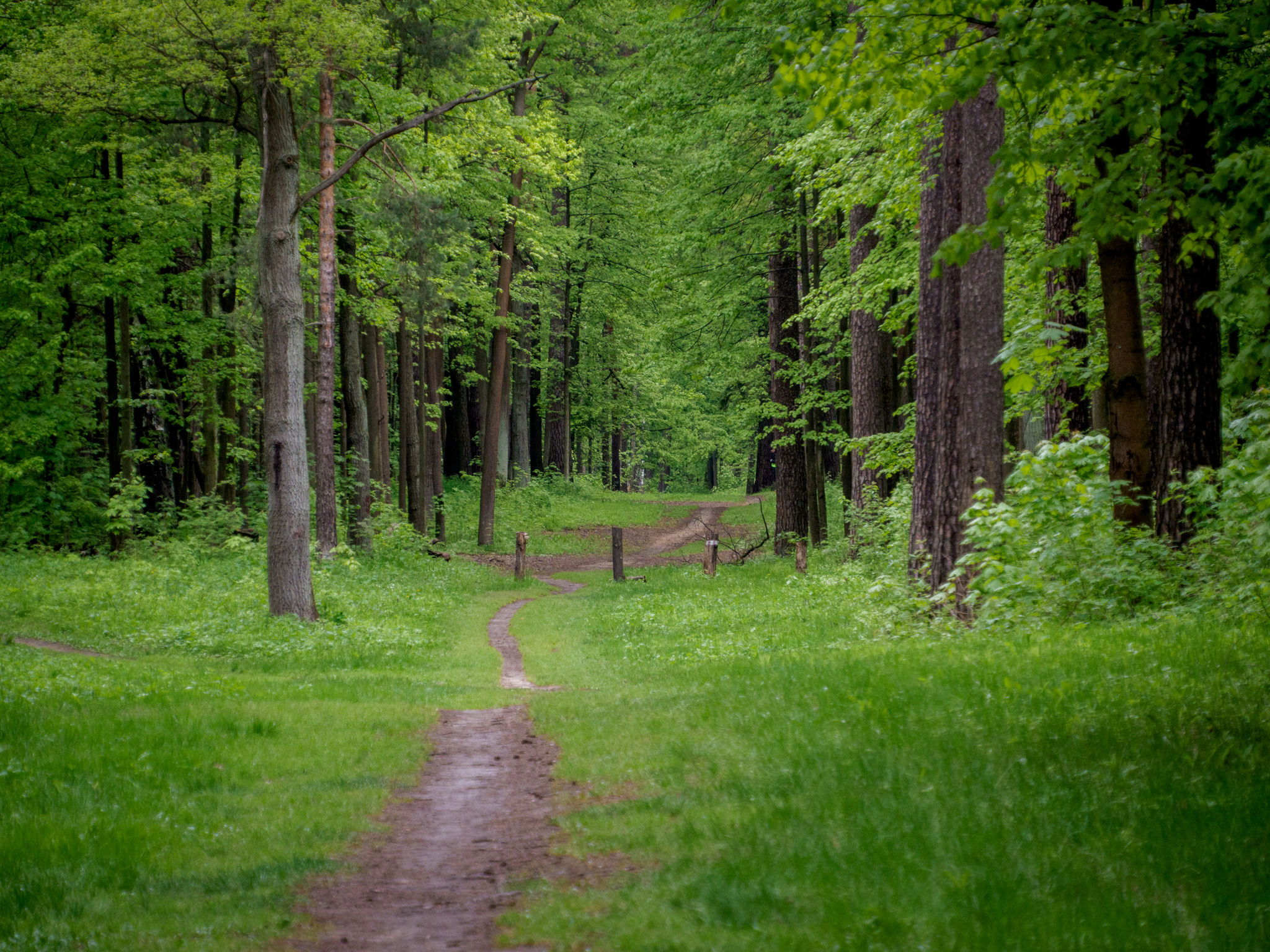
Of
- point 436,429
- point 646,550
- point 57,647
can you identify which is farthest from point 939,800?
point 646,550

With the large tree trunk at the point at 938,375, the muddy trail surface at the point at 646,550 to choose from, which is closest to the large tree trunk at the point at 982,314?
the large tree trunk at the point at 938,375

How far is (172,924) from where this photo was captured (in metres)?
4.46

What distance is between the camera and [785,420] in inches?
930

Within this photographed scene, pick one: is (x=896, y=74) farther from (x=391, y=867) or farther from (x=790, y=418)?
(x=790, y=418)

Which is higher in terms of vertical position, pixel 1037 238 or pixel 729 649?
pixel 1037 238

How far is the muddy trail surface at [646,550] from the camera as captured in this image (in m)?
29.3

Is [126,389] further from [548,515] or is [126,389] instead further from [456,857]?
[456,857]

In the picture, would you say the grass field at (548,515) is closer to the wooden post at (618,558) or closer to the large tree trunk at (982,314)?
the wooden post at (618,558)

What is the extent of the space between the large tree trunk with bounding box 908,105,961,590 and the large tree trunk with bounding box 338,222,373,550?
15814 mm

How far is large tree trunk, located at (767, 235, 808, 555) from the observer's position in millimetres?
23469

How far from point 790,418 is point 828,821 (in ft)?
61.8

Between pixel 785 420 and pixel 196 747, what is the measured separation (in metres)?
17.8

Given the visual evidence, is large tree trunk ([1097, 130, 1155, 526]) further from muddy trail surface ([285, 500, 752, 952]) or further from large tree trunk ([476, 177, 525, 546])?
large tree trunk ([476, 177, 525, 546])

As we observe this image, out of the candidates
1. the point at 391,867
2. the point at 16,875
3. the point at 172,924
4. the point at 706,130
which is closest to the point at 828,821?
the point at 391,867
